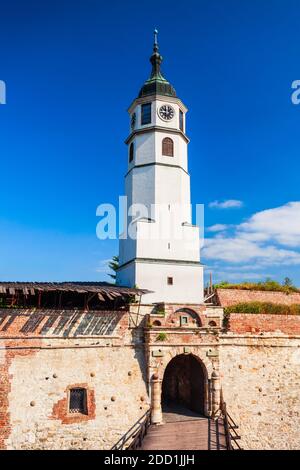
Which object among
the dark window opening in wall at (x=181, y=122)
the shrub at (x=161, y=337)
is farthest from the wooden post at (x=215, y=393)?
the dark window opening in wall at (x=181, y=122)

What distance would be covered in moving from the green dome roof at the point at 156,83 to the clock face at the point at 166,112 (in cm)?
84

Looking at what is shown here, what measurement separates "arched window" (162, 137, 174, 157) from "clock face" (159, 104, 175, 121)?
54.3 inches

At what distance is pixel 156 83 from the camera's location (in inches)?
974

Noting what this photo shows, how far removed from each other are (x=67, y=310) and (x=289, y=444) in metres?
13.6

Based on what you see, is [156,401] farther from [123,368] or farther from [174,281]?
[174,281]

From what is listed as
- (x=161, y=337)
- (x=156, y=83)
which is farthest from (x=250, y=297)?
(x=156, y=83)

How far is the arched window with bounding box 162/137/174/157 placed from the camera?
78.6 ft

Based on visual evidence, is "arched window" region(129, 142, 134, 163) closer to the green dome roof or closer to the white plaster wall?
the green dome roof

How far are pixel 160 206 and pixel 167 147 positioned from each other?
3944 mm

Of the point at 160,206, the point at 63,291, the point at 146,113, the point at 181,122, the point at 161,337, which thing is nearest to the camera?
the point at 63,291

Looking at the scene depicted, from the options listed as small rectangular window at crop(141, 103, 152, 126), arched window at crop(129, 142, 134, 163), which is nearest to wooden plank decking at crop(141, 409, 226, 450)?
arched window at crop(129, 142, 134, 163)

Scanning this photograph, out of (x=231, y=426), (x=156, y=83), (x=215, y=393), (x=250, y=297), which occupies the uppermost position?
(x=156, y=83)

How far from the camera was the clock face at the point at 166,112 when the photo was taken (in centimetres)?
2422
